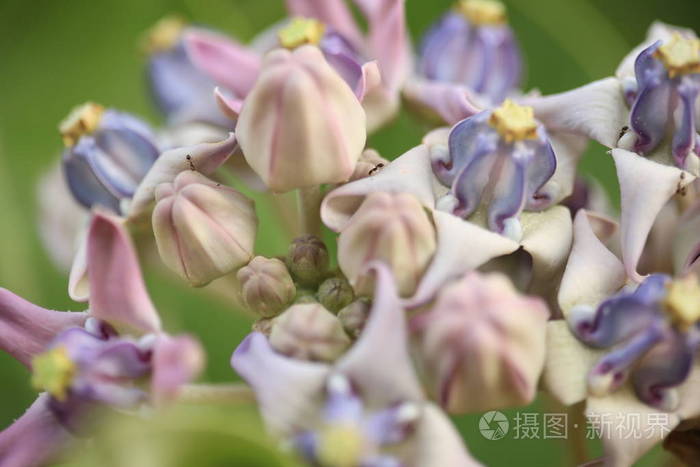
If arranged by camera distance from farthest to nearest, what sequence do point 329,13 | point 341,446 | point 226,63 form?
point 329,13 → point 226,63 → point 341,446

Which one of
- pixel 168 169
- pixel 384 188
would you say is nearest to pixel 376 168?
pixel 384 188

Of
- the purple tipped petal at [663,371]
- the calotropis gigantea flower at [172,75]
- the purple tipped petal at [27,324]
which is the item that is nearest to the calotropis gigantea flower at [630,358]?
the purple tipped petal at [663,371]

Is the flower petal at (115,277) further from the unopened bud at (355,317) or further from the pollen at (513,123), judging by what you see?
the pollen at (513,123)

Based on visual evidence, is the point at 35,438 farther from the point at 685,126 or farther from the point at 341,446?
the point at 685,126

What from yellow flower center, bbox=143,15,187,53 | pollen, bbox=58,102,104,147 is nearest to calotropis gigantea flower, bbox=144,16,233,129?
yellow flower center, bbox=143,15,187,53

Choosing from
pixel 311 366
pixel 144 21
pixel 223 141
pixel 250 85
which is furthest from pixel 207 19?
pixel 311 366

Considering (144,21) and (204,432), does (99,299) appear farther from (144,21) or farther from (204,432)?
(144,21)
